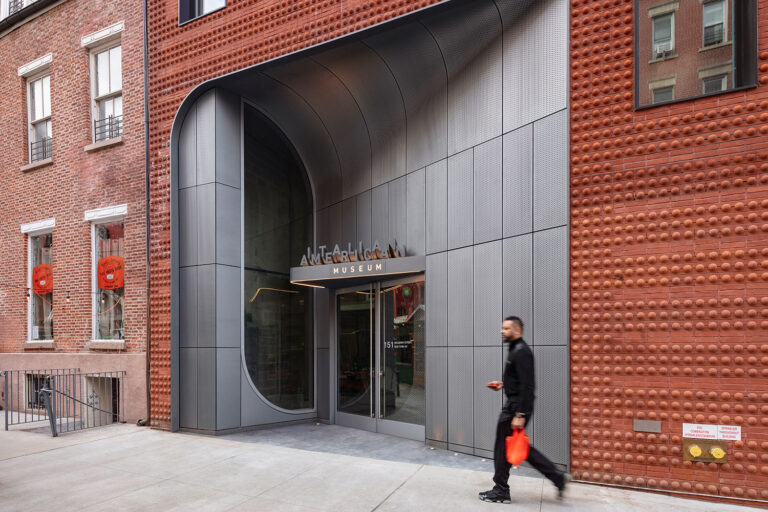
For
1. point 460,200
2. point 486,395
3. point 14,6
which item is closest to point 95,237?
point 14,6

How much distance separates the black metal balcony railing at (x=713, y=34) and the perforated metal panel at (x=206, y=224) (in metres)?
8.18

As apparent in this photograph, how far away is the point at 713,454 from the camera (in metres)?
5.61

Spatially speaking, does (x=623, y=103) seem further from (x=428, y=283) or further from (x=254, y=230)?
(x=254, y=230)

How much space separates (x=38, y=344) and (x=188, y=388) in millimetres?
5762

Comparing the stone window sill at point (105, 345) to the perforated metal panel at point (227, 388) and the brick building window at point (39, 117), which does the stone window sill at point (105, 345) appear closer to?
the perforated metal panel at point (227, 388)

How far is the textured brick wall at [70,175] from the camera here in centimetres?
1088

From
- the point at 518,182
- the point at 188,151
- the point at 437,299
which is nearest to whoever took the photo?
the point at 518,182

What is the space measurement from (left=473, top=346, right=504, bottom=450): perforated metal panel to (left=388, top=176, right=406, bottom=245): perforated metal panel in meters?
2.82

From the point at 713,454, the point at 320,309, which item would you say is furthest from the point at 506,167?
the point at 320,309

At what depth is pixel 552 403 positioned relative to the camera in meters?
6.57

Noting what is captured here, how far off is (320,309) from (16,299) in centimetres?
868

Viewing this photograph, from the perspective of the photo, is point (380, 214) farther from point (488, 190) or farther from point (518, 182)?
point (518, 182)

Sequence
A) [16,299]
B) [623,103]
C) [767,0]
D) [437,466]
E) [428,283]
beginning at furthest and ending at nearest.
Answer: [16,299] < [428,283] < [437,466] < [623,103] < [767,0]

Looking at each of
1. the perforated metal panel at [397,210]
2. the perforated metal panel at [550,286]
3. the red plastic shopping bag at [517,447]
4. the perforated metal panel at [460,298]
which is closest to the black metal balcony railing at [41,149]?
the perforated metal panel at [397,210]
